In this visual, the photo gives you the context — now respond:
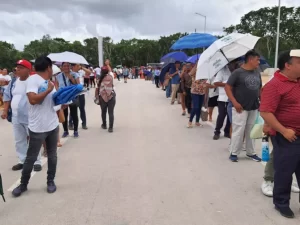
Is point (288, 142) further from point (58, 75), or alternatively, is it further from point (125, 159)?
point (58, 75)

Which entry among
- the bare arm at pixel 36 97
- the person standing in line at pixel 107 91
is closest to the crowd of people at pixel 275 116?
the bare arm at pixel 36 97

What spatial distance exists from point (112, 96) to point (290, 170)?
19.1ft

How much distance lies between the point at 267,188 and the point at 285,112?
123 cm

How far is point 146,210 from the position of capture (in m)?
4.01

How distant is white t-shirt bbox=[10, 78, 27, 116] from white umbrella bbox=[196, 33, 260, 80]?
3435 millimetres

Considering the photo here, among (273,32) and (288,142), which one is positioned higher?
(273,32)

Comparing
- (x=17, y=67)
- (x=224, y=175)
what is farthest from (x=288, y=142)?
(x=17, y=67)

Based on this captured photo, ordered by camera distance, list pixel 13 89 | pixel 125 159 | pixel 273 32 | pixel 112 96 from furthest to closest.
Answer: pixel 273 32, pixel 112 96, pixel 125 159, pixel 13 89

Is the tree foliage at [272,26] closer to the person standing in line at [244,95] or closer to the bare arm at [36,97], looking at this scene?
the person standing in line at [244,95]

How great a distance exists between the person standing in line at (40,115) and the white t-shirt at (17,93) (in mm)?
962

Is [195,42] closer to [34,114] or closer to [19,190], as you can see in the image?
[34,114]

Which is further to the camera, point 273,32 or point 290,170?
point 273,32

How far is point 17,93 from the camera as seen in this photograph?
529 centimetres

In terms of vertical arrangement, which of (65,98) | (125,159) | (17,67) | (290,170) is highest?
(17,67)
